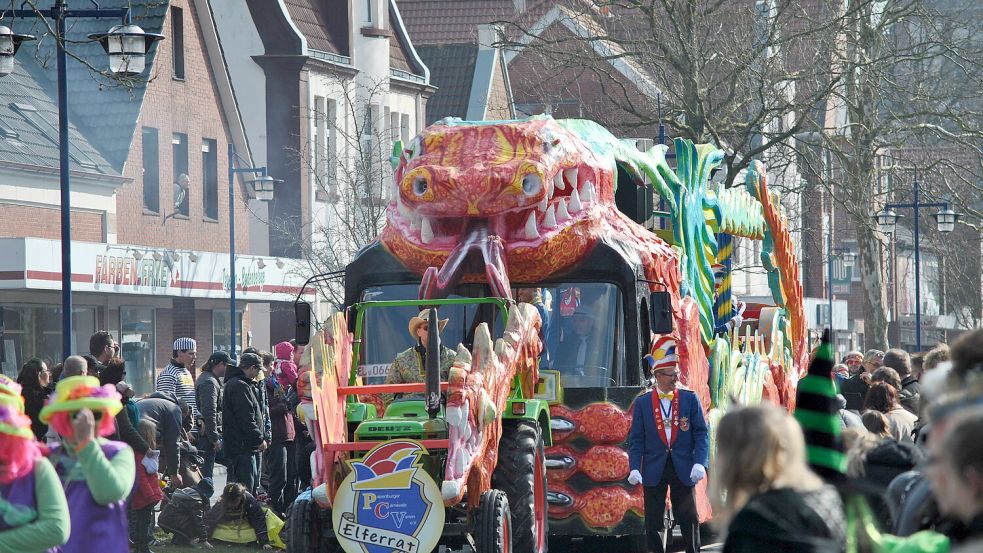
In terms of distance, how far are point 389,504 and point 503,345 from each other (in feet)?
5.07

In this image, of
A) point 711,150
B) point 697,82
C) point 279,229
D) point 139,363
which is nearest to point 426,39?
point 279,229

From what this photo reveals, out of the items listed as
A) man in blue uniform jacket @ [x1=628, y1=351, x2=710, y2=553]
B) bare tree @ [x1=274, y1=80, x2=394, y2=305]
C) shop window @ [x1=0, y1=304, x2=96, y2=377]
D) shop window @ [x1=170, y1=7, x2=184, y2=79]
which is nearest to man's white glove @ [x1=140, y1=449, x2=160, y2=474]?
man in blue uniform jacket @ [x1=628, y1=351, x2=710, y2=553]

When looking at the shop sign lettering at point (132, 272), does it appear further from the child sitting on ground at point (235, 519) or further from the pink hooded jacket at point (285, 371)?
the child sitting on ground at point (235, 519)

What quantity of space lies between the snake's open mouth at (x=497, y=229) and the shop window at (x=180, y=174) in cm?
2425

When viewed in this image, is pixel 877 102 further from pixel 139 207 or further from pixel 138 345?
pixel 138 345

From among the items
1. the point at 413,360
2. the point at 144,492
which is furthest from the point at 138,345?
the point at 413,360

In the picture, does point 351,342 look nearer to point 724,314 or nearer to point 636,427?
point 636,427

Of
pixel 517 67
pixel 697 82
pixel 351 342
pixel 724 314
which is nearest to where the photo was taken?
pixel 351 342

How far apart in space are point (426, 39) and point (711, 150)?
128ft

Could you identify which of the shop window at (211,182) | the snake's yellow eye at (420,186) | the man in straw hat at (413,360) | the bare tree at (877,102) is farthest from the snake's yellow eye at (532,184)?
the shop window at (211,182)

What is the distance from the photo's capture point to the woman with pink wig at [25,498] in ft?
22.6

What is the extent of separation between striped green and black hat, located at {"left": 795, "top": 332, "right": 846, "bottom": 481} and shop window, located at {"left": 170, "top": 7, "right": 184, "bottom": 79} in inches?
1312

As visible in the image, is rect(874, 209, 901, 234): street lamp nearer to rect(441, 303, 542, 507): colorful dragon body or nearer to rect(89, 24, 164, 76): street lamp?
rect(89, 24, 164, 76): street lamp

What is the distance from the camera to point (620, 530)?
44.6 feet
